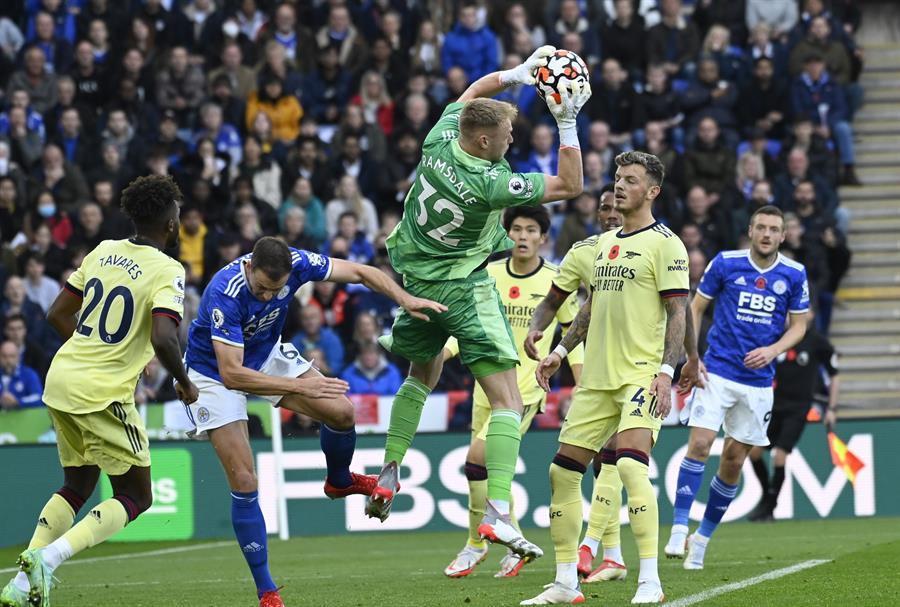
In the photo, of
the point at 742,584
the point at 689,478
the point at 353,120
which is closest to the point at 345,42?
the point at 353,120

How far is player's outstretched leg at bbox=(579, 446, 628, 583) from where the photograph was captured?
11.3 meters

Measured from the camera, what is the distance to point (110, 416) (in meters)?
9.90

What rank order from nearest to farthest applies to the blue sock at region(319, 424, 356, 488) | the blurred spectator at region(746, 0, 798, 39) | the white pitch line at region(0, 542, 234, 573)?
the blue sock at region(319, 424, 356, 488) → the white pitch line at region(0, 542, 234, 573) → the blurred spectator at region(746, 0, 798, 39)

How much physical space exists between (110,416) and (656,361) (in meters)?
3.54

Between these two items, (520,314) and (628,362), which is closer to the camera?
(628,362)

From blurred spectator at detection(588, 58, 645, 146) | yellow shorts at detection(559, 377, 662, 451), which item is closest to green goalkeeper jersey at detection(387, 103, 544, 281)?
yellow shorts at detection(559, 377, 662, 451)

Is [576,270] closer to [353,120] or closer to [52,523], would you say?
[52,523]

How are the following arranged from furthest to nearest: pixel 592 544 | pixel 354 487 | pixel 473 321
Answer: pixel 592 544 → pixel 354 487 → pixel 473 321

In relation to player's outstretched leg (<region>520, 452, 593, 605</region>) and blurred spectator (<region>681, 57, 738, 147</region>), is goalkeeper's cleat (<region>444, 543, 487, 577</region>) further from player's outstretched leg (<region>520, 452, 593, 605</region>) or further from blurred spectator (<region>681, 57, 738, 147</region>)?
blurred spectator (<region>681, 57, 738, 147</region>)

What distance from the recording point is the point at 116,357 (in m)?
9.89

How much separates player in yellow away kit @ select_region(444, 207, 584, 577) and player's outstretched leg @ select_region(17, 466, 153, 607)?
3.33 meters

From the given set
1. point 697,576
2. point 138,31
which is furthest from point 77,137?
point 697,576

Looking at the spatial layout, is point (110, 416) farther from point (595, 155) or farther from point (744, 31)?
point (744, 31)

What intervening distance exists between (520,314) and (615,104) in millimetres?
10148
